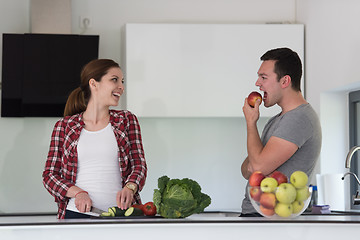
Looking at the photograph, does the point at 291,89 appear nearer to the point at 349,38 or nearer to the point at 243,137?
the point at 349,38

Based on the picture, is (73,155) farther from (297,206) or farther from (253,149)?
(297,206)

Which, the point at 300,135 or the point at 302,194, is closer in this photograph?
the point at 302,194

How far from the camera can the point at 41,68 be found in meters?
4.43

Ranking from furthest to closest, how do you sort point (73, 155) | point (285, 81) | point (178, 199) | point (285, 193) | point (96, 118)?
1. point (96, 118)
2. point (73, 155)
3. point (285, 81)
4. point (178, 199)
5. point (285, 193)

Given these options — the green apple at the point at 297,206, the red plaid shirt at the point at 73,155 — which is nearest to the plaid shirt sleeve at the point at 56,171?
the red plaid shirt at the point at 73,155

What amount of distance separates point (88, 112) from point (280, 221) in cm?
109

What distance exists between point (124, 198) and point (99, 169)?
0.69 ft

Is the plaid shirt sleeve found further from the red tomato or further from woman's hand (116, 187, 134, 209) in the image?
the red tomato

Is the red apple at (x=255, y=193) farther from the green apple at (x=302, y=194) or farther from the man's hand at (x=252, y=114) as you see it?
the man's hand at (x=252, y=114)

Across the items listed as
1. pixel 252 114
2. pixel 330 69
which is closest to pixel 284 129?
pixel 252 114

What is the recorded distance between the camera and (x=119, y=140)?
9.27ft

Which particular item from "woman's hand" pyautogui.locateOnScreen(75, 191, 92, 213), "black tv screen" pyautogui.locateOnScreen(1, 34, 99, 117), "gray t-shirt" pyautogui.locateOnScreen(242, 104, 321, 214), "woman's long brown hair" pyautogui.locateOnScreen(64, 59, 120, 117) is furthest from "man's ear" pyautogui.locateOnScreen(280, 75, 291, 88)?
"black tv screen" pyautogui.locateOnScreen(1, 34, 99, 117)

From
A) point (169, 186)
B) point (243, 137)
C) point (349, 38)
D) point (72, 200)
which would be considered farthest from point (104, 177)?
point (243, 137)

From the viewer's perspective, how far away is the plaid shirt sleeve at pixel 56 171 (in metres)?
2.71
